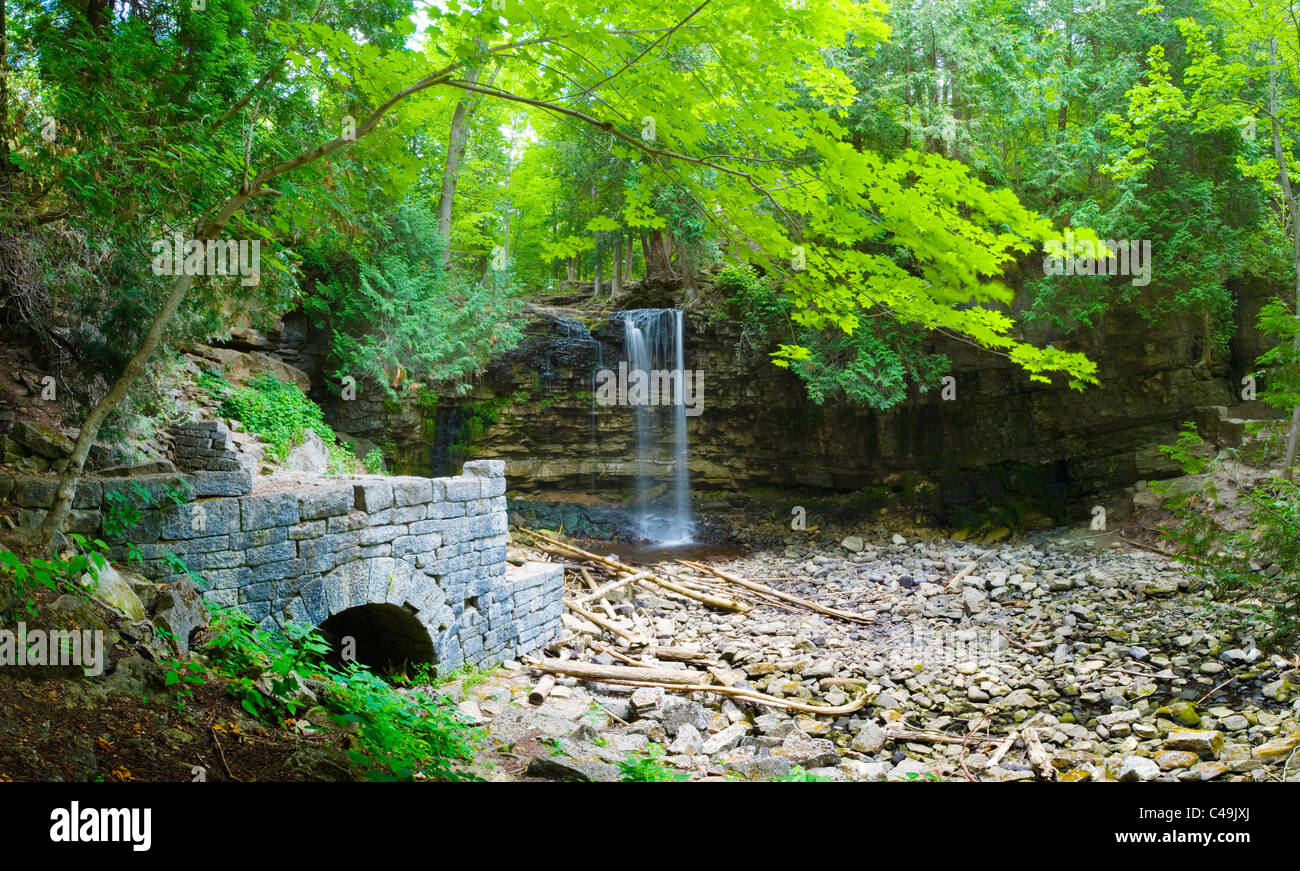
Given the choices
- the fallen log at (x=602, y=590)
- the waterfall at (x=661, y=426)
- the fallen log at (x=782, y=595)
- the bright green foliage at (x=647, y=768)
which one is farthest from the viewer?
the waterfall at (x=661, y=426)

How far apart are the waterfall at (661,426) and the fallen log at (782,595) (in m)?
4.17

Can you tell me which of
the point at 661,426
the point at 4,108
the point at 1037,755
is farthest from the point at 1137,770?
the point at 661,426

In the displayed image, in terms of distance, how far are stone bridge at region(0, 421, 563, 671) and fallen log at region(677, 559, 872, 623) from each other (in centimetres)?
348

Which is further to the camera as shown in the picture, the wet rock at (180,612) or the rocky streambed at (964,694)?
the rocky streambed at (964,694)

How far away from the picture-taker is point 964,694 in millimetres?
7031

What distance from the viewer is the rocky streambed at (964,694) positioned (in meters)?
5.15

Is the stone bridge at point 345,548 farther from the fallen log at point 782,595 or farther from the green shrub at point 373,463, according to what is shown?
the green shrub at point 373,463

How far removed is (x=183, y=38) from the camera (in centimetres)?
654

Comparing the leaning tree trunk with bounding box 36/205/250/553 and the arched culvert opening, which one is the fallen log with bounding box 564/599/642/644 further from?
the leaning tree trunk with bounding box 36/205/250/553

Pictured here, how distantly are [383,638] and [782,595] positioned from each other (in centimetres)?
594

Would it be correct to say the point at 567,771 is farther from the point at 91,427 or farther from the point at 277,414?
the point at 277,414

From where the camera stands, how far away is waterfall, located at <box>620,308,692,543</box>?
16922 mm

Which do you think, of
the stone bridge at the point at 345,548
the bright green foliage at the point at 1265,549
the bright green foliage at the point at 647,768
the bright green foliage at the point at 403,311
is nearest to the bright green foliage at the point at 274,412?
the bright green foliage at the point at 403,311
